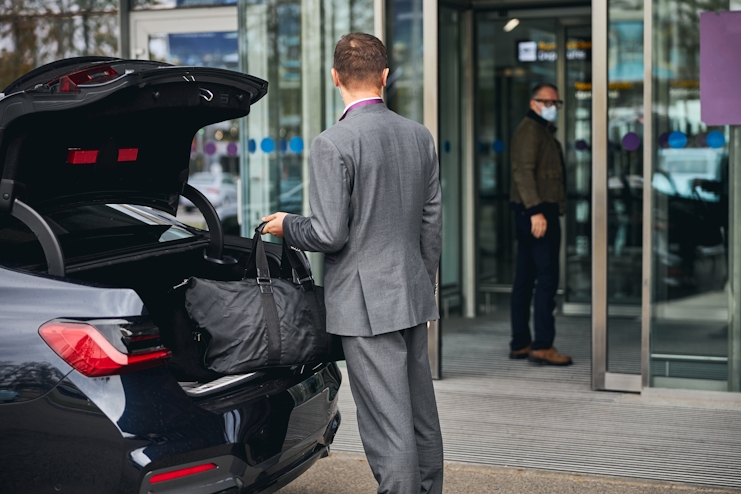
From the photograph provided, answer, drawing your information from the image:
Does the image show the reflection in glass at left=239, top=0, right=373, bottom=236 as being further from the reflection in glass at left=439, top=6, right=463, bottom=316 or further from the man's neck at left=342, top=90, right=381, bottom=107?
the man's neck at left=342, top=90, right=381, bottom=107

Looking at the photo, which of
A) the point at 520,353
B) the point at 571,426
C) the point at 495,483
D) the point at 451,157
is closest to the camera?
the point at 495,483

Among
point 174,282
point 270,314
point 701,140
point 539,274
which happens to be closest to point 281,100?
point 539,274

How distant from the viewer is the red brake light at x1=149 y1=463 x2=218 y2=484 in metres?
2.94

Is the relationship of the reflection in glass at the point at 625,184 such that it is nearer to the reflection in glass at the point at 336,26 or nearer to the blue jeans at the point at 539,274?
the blue jeans at the point at 539,274

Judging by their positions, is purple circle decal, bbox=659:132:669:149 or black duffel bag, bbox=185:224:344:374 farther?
purple circle decal, bbox=659:132:669:149

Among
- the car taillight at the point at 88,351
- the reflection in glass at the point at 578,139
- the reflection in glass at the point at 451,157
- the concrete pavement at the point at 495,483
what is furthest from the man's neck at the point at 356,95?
the reflection in glass at the point at 578,139

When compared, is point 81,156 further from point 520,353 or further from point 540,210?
point 520,353

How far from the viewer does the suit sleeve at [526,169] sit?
714 cm

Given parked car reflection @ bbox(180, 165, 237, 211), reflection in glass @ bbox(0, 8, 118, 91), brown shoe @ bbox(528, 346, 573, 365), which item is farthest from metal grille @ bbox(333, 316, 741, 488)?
reflection in glass @ bbox(0, 8, 118, 91)

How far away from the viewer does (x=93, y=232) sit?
12.8 feet

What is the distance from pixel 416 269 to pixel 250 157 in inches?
171

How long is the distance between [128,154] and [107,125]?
0.28m

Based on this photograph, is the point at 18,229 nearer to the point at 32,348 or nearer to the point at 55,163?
the point at 55,163

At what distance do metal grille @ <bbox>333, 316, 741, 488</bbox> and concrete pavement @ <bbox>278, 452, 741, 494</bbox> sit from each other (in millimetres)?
107
